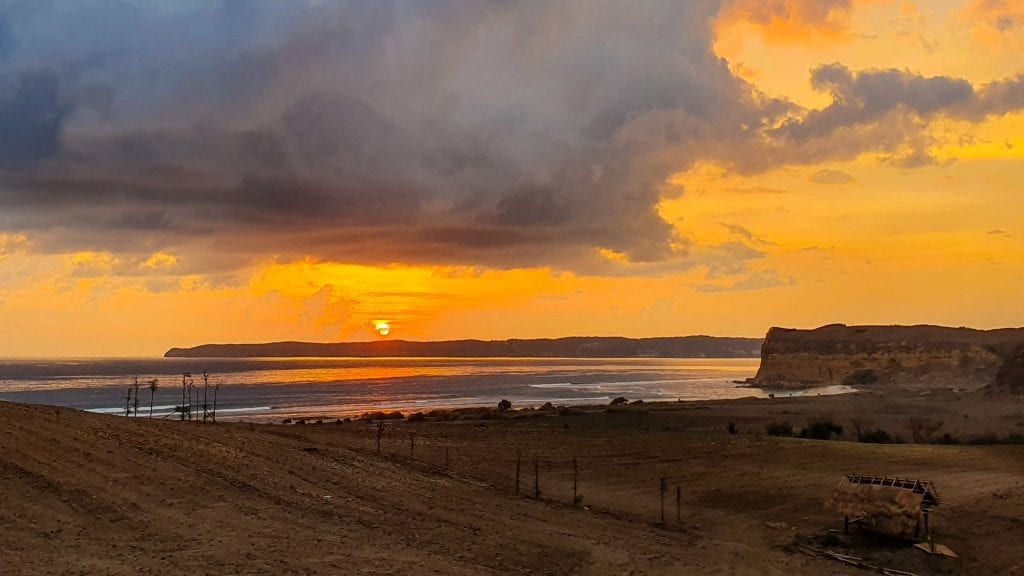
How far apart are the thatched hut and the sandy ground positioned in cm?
49

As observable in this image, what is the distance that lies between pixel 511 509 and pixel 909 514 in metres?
8.14

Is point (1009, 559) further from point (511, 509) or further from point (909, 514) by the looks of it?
point (511, 509)

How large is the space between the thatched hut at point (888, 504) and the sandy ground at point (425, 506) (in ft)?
1.62

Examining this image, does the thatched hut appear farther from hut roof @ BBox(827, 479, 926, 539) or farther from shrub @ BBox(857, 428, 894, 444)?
shrub @ BBox(857, 428, 894, 444)

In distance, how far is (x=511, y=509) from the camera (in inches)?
711

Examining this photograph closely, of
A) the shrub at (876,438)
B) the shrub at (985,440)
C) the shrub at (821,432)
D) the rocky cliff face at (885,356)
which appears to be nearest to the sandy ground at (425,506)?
the shrub at (985,440)

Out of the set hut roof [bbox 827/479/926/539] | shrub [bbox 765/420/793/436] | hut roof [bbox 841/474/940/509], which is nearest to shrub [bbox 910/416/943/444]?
shrub [bbox 765/420/793/436]

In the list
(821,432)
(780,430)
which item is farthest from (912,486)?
(780,430)

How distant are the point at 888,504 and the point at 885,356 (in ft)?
343

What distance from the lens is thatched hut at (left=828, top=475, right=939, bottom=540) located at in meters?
15.4

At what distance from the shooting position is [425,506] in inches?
695

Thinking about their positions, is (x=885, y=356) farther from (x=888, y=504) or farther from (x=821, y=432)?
(x=888, y=504)

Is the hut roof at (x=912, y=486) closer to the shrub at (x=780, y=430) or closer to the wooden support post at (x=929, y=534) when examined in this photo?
the wooden support post at (x=929, y=534)

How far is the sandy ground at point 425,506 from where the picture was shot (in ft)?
43.3
